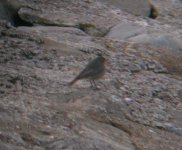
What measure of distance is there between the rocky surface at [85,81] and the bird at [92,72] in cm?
9

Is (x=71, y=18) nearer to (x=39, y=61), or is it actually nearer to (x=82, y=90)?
(x=39, y=61)

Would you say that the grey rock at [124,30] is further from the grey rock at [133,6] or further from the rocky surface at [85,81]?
the grey rock at [133,6]

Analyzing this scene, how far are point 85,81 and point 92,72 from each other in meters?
0.18

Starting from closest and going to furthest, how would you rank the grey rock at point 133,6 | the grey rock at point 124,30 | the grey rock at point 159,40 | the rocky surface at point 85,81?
the rocky surface at point 85,81 < the grey rock at point 159,40 < the grey rock at point 124,30 < the grey rock at point 133,6

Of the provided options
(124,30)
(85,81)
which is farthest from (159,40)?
(85,81)

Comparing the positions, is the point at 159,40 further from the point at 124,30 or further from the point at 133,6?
the point at 133,6

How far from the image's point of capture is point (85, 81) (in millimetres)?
6848

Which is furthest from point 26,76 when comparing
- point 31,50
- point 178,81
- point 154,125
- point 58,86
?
point 178,81

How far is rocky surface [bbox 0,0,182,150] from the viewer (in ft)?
18.2

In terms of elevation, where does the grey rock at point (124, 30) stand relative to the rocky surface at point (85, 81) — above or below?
below

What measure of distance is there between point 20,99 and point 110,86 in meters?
1.22

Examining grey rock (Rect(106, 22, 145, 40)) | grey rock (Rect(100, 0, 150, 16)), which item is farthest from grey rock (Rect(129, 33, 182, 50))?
grey rock (Rect(100, 0, 150, 16))

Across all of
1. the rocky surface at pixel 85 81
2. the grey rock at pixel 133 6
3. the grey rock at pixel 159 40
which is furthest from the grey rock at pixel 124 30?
the grey rock at pixel 133 6

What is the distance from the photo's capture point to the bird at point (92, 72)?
262 inches
